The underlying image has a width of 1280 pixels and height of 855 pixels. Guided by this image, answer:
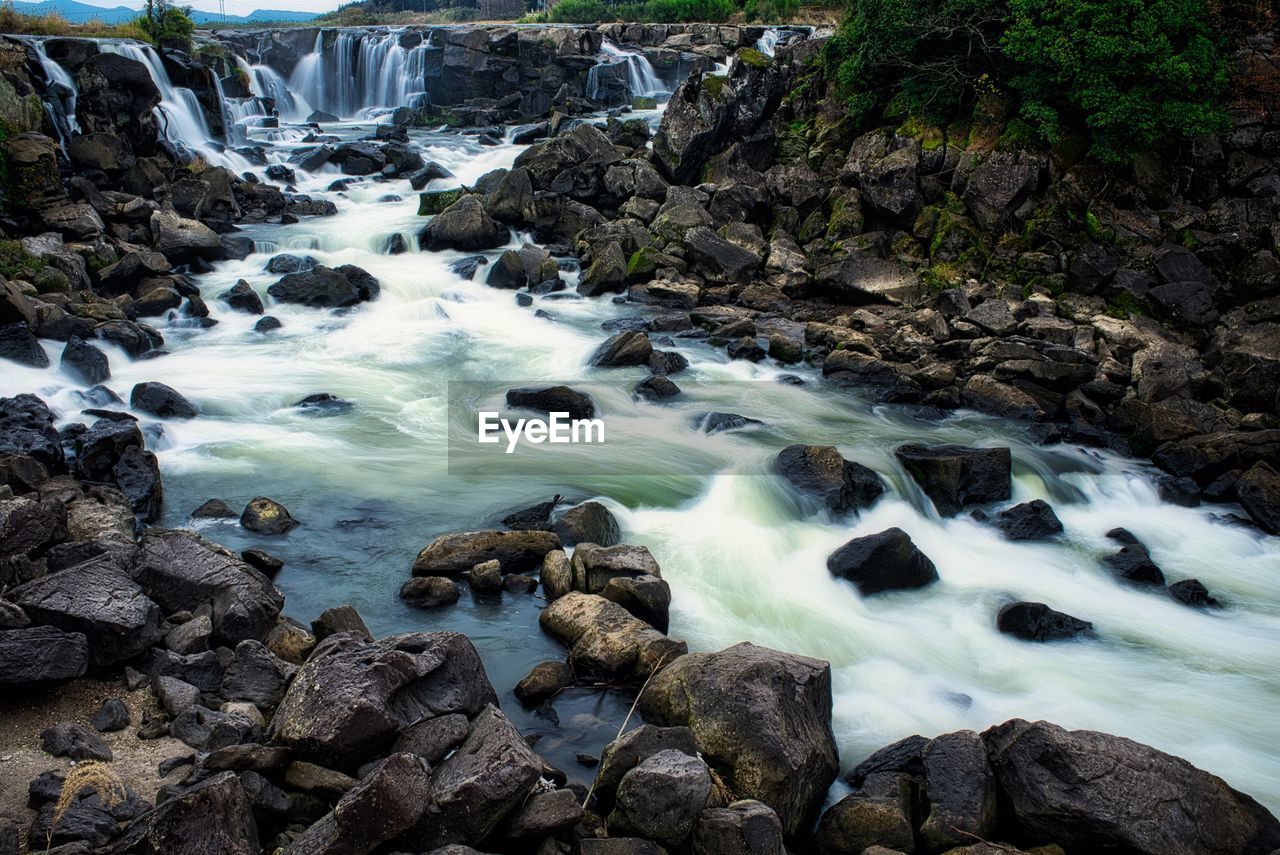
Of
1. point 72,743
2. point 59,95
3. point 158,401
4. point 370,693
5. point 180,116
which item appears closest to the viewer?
point 72,743

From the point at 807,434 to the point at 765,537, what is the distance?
3.86 meters

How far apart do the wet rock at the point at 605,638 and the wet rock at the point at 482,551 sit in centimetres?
114

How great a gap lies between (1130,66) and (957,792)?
58.2 ft

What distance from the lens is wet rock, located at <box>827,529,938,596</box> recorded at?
31.7ft

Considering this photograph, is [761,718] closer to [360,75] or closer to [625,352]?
[625,352]

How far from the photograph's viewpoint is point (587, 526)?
1010cm

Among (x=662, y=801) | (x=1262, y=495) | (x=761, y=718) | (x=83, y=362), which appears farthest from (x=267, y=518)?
(x=1262, y=495)

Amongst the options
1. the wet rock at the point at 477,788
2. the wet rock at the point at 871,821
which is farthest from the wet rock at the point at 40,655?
the wet rock at the point at 871,821

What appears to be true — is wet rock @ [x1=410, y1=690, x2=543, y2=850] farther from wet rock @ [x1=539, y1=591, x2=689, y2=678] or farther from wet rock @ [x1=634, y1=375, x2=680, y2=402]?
wet rock @ [x1=634, y1=375, x2=680, y2=402]

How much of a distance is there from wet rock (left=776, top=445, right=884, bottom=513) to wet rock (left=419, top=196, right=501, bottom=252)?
13557 mm

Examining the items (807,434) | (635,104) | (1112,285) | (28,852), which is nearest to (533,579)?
(28,852)

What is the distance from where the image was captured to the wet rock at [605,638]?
25.5 ft

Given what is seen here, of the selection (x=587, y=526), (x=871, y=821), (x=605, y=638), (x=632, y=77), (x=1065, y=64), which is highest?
(x=1065, y=64)

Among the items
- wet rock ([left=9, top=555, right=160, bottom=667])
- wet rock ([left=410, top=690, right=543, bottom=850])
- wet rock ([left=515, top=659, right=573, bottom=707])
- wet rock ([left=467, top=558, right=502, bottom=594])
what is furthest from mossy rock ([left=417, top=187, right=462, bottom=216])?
wet rock ([left=410, top=690, right=543, bottom=850])
